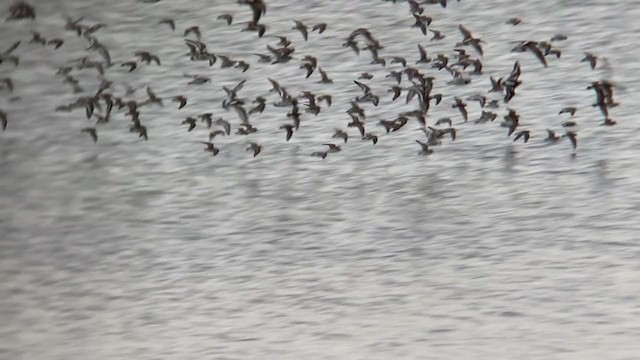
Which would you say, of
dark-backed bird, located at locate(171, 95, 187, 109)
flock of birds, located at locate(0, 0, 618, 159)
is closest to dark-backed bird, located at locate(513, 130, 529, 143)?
flock of birds, located at locate(0, 0, 618, 159)

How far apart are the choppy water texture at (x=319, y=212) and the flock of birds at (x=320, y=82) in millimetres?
11

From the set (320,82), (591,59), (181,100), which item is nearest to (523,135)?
(591,59)

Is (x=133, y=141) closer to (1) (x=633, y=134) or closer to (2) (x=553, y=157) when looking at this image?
(2) (x=553, y=157)

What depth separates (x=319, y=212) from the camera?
120 centimetres

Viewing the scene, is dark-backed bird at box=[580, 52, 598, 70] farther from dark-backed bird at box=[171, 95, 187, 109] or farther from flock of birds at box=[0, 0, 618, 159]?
dark-backed bird at box=[171, 95, 187, 109]

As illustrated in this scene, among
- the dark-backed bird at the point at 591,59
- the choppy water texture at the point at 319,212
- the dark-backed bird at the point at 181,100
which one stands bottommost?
the choppy water texture at the point at 319,212

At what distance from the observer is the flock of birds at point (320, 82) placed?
1.16m

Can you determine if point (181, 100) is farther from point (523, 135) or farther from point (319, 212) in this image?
point (523, 135)

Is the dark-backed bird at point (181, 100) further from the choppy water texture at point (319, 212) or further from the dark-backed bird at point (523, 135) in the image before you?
the dark-backed bird at point (523, 135)

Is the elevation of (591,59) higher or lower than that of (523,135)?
higher

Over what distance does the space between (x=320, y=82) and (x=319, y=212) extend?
0.20m

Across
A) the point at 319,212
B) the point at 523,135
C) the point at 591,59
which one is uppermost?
the point at 591,59

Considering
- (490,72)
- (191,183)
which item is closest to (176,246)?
(191,183)

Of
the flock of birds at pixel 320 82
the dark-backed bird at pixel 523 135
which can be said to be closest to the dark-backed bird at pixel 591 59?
the flock of birds at pixel 320 82
